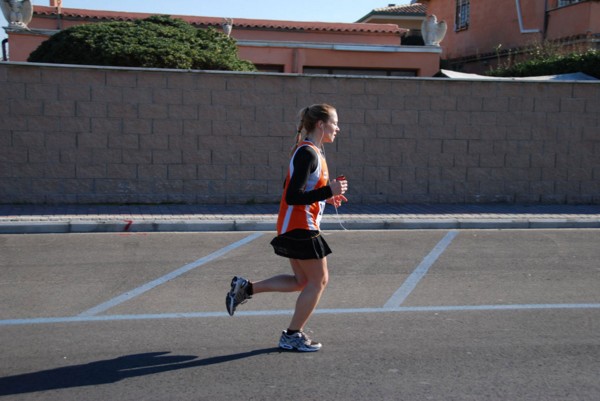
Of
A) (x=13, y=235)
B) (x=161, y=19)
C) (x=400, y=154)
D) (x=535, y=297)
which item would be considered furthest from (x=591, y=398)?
(x=161, y=19)

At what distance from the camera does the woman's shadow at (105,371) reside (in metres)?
4.92

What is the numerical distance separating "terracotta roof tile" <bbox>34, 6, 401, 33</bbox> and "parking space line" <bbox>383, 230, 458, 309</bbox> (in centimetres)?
1380

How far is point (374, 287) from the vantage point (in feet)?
25.4

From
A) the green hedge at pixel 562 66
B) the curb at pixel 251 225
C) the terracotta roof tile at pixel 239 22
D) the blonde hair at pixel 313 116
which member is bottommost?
the curb at pixel 251 225

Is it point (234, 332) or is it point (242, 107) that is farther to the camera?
point (242, 107)

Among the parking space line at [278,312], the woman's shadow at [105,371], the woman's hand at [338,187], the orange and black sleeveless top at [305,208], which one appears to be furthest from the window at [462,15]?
the woman's shadow at [105,371]

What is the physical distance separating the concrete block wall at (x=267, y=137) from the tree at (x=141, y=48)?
124 cm

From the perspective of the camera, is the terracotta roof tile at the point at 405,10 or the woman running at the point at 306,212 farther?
the terracotta roof tile at the point at 405,10

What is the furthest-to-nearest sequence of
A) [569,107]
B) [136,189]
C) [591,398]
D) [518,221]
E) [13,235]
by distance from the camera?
[569,107] < [136,189] < [518,221] < [13,235] < [591,398]

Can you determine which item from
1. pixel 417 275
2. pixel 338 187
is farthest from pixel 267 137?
pixel 338 187

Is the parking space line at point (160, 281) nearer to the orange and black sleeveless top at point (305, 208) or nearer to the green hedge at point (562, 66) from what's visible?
the orange and black sleeveless top at point (305, 208)

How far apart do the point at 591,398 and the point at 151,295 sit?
417 centimetres

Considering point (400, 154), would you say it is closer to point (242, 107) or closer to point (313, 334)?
point (242, 107)

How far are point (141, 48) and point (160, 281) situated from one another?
721 cm
